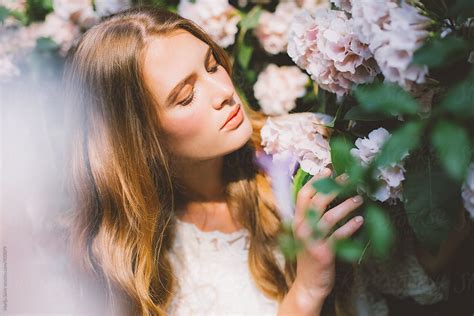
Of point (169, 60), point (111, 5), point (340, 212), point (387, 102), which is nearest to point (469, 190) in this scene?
point (387, 102)

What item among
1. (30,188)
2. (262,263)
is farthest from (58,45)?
(262,263)

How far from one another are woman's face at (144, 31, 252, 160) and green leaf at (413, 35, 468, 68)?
0.67 meters

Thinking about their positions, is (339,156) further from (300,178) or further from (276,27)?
(276,27)

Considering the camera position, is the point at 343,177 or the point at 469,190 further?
the point at 343,177

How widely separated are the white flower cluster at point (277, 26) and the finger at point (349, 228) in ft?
2.85

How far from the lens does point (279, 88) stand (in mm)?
1740

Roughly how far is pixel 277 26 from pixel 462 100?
1.17 metres

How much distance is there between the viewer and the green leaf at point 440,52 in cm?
62

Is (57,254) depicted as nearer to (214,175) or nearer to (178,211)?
(178,211)

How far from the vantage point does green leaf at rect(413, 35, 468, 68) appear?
2.05 feet

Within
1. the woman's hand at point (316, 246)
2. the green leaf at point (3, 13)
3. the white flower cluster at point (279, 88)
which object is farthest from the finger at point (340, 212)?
the green leaf at point (3, 13)

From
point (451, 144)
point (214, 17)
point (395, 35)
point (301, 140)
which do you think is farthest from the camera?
point (214, 17)

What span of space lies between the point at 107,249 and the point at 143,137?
33cm

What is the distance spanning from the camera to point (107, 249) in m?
1.46
